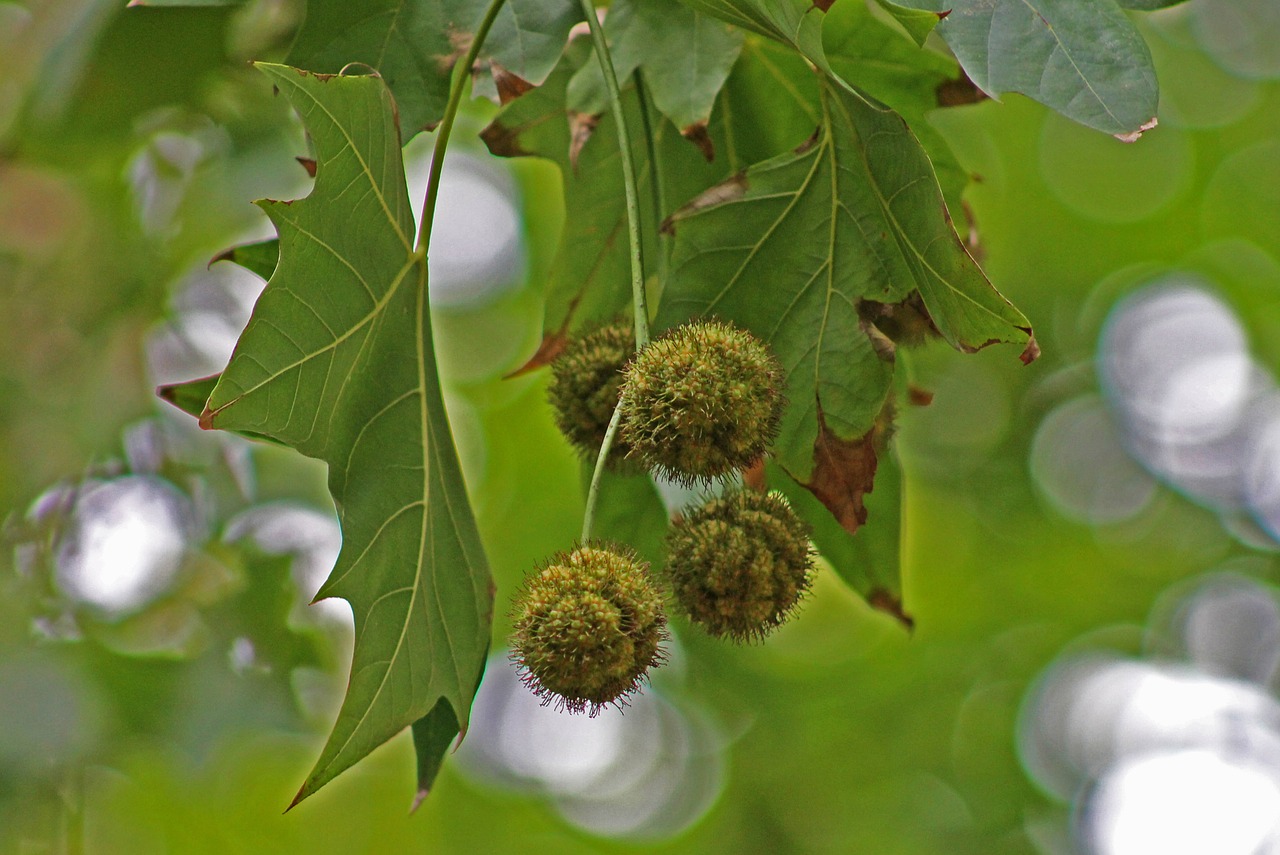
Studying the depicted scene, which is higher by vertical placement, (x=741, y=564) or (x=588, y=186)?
(x=588, y=186)

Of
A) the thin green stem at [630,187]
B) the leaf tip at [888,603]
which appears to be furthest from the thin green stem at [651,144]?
the leaf tip at [888,603]

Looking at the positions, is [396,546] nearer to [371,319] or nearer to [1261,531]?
[371,319]

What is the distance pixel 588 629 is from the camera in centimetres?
137

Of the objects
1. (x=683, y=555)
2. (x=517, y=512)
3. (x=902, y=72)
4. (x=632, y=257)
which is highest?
(x=902, y=72)

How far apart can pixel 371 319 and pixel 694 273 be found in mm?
452

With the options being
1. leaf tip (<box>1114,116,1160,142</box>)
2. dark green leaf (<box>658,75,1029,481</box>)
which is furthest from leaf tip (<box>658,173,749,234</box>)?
leaf tip (<box>1114,116,1160,142</box>)

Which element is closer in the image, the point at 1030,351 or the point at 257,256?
the point at 1030,351

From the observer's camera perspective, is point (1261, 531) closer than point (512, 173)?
No

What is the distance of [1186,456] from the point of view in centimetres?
670

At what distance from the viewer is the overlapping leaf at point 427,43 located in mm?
1621

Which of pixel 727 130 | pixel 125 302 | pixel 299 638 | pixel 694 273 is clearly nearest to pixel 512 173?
pixel 125 302

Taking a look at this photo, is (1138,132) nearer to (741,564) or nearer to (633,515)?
(741,564)

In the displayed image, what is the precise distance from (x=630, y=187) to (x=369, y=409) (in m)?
0.47

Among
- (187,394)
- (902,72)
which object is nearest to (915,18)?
(902,72)
